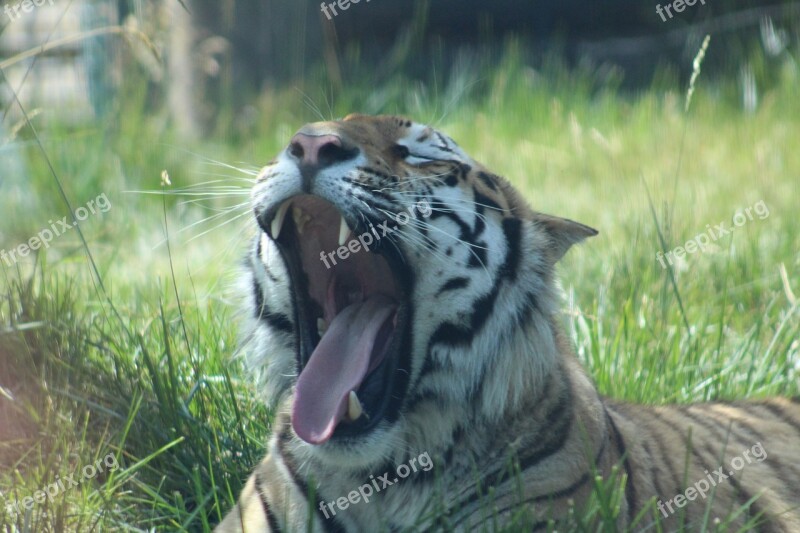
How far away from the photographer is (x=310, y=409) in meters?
2.38

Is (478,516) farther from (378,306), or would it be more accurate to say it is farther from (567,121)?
(567,121)

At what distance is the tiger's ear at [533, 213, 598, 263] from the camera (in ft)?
8.39

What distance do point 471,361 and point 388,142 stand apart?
0.54 m

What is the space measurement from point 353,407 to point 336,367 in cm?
15

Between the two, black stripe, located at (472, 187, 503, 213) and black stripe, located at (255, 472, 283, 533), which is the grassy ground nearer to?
black stripe, located at (255, 472, 283, 533)

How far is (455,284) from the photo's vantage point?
2.45 m

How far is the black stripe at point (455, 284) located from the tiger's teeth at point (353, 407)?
0.32m

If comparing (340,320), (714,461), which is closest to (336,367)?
(340,320)

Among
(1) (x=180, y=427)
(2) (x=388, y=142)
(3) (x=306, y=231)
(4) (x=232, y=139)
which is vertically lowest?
(4) (x=232, y=139)

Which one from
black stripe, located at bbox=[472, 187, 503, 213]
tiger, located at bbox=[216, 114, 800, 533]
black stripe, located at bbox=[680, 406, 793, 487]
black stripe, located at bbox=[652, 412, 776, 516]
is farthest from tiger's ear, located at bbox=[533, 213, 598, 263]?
black stripe, located at bbox=[680, 406, 793, 487]

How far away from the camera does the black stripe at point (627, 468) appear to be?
2.43m

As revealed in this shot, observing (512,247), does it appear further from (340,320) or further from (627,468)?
(627,468)

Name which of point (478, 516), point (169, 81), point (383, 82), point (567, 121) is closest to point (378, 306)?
point (478, 516)

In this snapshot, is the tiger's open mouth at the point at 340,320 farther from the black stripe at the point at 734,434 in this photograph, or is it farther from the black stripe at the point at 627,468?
the black stripe at the point at 734,434
